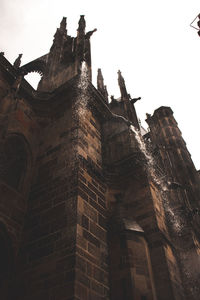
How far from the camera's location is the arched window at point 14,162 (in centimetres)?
582

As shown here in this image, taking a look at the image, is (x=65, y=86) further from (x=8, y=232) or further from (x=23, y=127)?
(x=8, y=232)

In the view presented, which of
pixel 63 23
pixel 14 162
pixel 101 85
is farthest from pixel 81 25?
pixel 14 162

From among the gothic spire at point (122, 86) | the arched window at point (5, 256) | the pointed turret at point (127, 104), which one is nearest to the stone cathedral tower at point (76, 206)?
the arched window at point (5, 256)

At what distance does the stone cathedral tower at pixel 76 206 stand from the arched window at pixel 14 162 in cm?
2

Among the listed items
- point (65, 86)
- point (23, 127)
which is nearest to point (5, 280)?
point (23, 127)

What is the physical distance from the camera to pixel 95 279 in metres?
4.12

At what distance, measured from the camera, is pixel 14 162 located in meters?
6.19

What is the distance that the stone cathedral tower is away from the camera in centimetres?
424

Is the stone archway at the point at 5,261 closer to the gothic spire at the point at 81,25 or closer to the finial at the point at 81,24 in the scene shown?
the gothic spire at the point at 81,25

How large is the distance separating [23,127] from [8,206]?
7.64ft

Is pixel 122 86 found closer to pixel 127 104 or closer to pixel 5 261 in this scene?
pixel 127 104

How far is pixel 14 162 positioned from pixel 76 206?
2373 millimetres

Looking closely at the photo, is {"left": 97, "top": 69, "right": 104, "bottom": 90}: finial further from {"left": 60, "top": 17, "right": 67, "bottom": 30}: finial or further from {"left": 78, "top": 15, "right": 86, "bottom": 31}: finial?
{"left": 78, "top": 15, "right": 86, "bottom": 31}: finial

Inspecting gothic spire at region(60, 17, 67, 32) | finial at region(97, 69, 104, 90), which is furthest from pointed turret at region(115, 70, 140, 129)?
gothic spire at region(60, 17, 67, 32)
